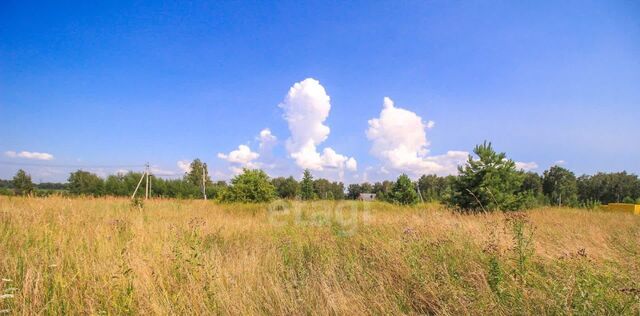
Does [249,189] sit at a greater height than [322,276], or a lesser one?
greater

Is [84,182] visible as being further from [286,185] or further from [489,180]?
[489,180]

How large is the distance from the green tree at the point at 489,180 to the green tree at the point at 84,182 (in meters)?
38.7

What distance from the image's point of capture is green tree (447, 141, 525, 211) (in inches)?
417

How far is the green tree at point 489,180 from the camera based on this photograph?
34.8 ft

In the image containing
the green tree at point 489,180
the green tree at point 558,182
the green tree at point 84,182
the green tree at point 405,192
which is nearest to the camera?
the green tree at point 489,180

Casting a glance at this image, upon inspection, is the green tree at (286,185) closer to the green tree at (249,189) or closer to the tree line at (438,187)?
the tree line at (438,187)

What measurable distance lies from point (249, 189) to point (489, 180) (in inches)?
441

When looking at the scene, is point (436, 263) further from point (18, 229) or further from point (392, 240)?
point (18, 229)

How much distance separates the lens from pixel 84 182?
4097cm

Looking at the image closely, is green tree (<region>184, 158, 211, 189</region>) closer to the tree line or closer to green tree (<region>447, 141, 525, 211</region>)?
the tree line

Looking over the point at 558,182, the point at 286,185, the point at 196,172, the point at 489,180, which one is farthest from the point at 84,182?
the point at 558,182

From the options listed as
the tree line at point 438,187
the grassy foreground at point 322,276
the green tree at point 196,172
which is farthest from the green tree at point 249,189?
the green tree at point 196,172

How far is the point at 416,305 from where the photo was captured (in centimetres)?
288

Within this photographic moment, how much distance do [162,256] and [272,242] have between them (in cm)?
204
